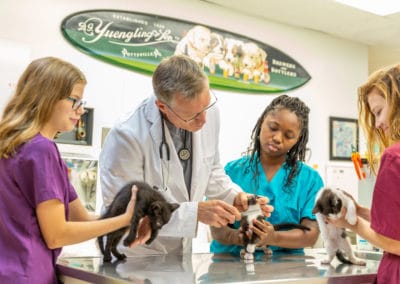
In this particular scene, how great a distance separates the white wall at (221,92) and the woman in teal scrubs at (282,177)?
5.07 feet

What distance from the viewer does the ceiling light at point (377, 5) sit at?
12.2 feet

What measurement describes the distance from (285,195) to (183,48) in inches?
81.7

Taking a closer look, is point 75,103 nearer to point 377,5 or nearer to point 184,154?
point 184,154

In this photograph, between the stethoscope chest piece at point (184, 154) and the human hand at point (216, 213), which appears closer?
the human hand at point (216, 213)

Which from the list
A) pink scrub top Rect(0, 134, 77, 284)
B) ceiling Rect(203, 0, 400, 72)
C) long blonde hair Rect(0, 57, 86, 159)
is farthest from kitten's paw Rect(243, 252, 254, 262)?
ceiling Rect(203, 0, 400, 72)

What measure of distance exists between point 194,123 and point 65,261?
22.3 inches

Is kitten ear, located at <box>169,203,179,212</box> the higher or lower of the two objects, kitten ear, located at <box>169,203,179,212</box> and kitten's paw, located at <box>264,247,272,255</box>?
the higher

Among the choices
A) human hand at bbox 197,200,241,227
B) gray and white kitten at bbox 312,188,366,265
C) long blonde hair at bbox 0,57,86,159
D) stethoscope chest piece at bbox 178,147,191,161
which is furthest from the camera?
stethoscope chest piece at bbox 178,147,191,161

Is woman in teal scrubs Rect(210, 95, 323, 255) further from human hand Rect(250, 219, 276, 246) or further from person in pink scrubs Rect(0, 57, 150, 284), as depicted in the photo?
person in pink scrubs Rect(0, 57, 150, 284)

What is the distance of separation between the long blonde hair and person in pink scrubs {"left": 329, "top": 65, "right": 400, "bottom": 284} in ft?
2.57

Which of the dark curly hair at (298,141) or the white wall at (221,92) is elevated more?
the white wall at (221,92)

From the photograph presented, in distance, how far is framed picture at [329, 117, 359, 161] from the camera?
177 inches

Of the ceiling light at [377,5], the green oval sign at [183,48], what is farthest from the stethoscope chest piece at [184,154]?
the ceiling light at [377,5]

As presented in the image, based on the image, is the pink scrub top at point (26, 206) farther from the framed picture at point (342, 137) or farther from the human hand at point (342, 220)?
the framed picture at point (342, 137)
